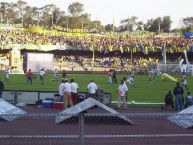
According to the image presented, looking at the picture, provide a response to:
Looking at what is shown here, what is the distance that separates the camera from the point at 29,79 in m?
47.1

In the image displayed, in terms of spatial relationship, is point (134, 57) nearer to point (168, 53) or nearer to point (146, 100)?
point (168, 53)

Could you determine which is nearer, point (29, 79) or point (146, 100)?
point (146, 100)

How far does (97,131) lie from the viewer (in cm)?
1530

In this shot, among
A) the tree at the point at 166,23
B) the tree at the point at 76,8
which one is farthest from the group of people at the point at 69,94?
the tree at the point at 166,23

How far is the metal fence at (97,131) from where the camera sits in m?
12.7

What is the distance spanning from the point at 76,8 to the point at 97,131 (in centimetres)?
14062

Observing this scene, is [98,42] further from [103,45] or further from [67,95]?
[67,95]

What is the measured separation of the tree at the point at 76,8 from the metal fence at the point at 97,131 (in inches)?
5329

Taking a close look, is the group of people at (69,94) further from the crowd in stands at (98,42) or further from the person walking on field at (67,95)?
the crowd in stands at (98,42)

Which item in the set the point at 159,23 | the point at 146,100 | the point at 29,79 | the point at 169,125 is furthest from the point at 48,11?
the point at 169,125

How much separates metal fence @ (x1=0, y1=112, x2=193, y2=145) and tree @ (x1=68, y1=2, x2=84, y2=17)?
444 feet

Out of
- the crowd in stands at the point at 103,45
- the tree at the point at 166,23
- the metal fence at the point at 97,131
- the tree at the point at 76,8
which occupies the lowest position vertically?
the metal fence at the point at 97,131

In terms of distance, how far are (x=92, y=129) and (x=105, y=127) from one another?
906 mm

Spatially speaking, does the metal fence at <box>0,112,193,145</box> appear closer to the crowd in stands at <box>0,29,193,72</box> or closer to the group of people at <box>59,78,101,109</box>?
the group of people at <box>59,78,101,109</box>
